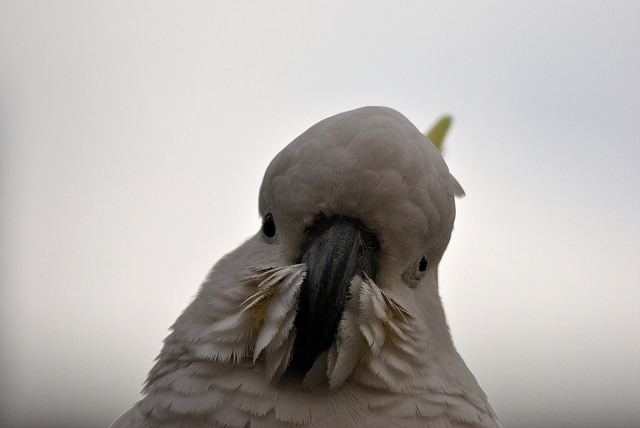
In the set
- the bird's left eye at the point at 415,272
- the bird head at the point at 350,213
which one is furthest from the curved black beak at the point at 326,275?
the bird's left eye at the point at 415,272

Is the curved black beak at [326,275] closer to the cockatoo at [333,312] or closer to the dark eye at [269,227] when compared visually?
the cockatoo at [333,312]

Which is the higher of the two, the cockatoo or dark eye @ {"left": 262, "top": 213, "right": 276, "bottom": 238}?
dark eye @ {"left": 262, "top": 213, "right": 276, "bottom": 238}

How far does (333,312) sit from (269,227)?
0.30 metres

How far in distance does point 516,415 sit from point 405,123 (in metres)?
5.25

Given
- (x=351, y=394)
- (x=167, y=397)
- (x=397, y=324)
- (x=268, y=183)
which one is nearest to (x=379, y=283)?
(x=397, y=324)

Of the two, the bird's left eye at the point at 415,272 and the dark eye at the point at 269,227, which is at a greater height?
the dark eye at the point at 269,227

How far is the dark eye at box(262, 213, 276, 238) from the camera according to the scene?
124cm

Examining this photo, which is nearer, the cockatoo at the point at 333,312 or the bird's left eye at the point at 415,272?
the cockatoo at the point at 333,312

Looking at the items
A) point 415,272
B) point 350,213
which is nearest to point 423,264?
point 415,272

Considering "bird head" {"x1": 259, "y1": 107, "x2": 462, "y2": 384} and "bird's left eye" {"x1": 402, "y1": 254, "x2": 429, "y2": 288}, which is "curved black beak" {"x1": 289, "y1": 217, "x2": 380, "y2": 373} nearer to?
"bird head" {"x1": 259, "y1": 107, "x2": 462, "y2": 384}

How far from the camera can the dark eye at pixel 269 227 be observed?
1.24 m

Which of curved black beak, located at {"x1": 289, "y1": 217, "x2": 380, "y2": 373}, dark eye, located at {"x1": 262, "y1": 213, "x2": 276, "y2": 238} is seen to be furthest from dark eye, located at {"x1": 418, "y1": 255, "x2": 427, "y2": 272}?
dark eye, located at {"x1": 262, "y1": 213, "x2": 276, "y2": 238}

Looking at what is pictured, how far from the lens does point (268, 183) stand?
4.11ft

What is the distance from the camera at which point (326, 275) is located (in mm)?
1017
